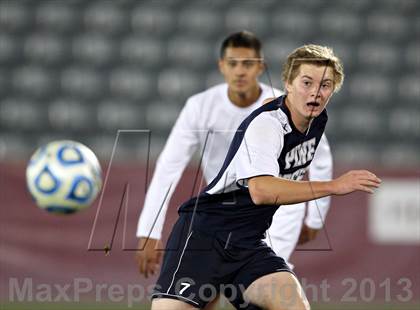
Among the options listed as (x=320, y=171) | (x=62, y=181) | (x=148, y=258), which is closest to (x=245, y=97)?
(x=320, y=171)

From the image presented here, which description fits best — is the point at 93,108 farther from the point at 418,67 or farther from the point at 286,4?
the point at 418,67

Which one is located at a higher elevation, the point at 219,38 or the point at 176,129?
the point at 219,38

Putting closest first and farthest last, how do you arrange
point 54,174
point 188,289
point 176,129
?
point 188,289, point 54,174, point 176,129

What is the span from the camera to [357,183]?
405 centimetres

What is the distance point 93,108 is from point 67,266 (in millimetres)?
3475

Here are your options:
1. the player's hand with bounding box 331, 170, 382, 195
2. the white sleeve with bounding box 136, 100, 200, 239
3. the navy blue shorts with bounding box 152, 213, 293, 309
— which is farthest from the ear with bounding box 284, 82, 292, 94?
the white sleeve with bounding box 136, 100, 200, 239

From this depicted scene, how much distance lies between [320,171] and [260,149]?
6.18ft

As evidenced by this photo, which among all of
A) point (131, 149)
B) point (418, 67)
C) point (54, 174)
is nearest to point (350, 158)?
point (418, 67)

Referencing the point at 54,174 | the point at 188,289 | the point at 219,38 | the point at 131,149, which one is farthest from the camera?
the point at 219,38

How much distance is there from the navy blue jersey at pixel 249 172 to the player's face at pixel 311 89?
92 millimetres

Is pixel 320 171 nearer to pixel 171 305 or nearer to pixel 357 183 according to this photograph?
pixel 171 305

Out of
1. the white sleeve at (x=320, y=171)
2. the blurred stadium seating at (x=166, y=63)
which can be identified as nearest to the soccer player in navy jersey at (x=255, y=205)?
the white sleeve at (x=320, y=171)

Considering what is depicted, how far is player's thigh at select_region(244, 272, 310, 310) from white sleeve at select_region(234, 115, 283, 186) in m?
0.51

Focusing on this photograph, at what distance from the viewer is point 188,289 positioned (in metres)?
4.68
